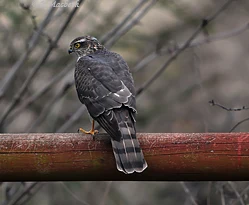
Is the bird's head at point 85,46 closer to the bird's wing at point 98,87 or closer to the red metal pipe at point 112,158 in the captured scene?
the bird's wing at point 98,87

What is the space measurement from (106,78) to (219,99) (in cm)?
456

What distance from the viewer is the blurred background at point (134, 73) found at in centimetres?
546

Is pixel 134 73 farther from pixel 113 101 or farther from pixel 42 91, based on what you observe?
pixel 113 101

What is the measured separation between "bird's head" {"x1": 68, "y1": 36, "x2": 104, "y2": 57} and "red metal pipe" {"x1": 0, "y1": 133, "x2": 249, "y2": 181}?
75.0 inches

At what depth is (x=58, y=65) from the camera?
669cm

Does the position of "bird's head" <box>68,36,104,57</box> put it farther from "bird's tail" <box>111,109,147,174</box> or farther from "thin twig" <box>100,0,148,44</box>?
"bird's tail" <box>111,109,147,174</box>

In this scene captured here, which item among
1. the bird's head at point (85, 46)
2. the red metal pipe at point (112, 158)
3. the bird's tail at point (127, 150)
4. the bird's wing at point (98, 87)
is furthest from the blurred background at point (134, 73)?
the red metal pipe at point (112, 158)

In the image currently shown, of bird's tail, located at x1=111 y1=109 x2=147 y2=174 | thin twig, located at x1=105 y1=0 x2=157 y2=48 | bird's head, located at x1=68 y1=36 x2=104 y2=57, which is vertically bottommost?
bird's head, located at x1=68 y1=36 x2=104 y2=57

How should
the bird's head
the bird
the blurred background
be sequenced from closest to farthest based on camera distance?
the bird < the bird's head < the blurred background

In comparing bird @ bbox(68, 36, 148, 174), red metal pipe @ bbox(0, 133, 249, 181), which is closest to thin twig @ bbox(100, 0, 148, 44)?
bird @ bbox(68, 36, 148, 174)

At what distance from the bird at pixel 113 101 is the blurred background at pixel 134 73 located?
0.59 metres

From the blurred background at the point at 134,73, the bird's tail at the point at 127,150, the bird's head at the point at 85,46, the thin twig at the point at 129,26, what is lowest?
the blurred background at the point at 134,73

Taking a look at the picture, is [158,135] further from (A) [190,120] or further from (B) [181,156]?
(A) [190,120]

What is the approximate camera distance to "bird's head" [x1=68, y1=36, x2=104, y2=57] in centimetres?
530
